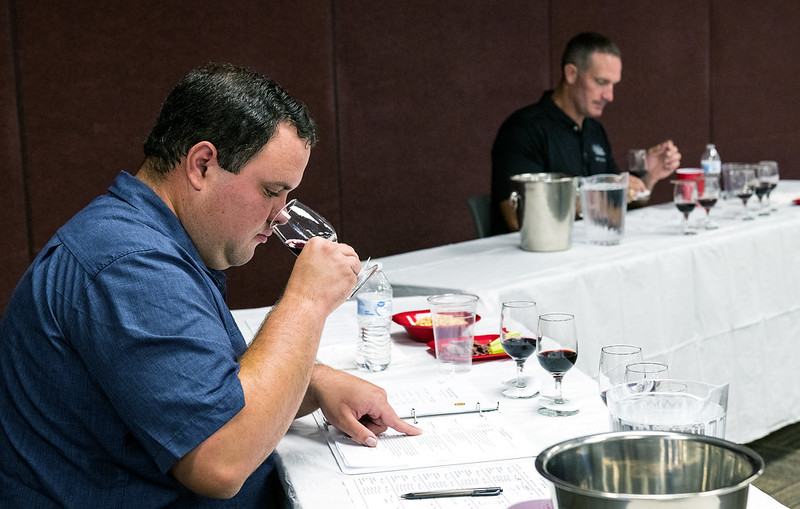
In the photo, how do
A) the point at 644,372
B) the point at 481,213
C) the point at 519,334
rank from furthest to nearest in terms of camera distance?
the point at 481,213, the point at 519,334, the point at 644,372

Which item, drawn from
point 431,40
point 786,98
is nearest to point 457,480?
point 431,40

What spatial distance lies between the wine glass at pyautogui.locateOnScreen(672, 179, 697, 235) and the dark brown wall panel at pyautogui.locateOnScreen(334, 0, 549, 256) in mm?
1719

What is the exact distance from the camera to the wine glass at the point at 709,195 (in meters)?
3.07

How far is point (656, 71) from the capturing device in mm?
5613

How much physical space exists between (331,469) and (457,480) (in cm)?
19

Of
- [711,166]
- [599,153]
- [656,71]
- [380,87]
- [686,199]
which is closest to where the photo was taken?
[686,199]

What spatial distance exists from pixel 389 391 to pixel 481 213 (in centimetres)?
187

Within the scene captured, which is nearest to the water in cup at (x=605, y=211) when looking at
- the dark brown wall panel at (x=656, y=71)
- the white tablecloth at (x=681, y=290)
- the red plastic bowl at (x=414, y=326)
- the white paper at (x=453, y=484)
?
the white tablecloth at (x=681, y=290)

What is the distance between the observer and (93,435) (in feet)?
3.82

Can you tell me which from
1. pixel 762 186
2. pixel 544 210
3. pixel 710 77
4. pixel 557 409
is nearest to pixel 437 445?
pixel 557 409


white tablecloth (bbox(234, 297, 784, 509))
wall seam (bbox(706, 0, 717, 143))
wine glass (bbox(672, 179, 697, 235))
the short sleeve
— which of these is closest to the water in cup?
wine glass (bbox(672, 179, 697, 235))

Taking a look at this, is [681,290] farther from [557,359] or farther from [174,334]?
[174,334]

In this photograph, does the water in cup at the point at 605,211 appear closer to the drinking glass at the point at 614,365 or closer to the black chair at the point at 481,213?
the black chair at the point at 481,213

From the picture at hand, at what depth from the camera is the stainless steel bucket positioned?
9.01 feet
